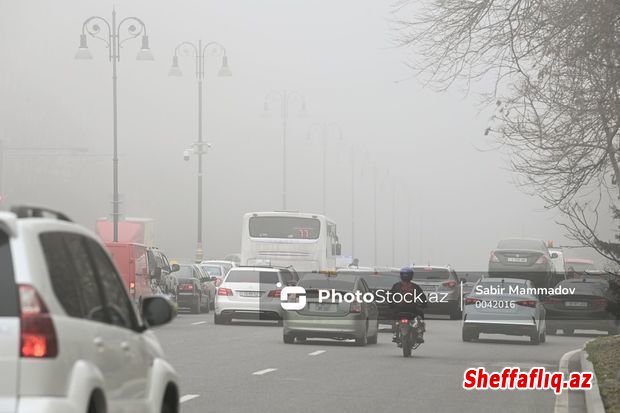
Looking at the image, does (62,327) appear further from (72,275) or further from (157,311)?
(157,311)

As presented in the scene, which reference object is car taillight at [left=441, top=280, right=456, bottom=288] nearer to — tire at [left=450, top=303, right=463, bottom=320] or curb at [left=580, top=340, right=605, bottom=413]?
tire at [left=450, top=303, right=463, bottom=320]

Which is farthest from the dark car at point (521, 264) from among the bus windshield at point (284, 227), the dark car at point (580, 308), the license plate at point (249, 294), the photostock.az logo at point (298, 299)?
the photostock.az logo at point (298, 299)

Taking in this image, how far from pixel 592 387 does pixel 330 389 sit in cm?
316

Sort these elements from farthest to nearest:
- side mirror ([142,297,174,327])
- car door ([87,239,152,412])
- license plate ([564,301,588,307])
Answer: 1. license plate ([564,301,588,307])
2. side mirror ([142,297,174,327])
3. car door ([87,239,152,412])

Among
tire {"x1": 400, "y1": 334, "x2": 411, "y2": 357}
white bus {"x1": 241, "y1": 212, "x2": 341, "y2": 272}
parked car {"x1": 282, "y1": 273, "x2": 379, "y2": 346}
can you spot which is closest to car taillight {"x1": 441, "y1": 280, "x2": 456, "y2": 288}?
white bus {"x1": 241, "y1": 212, "x2": 341, "y2": 272}

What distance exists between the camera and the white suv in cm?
618

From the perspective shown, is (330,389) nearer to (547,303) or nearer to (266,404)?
(266,404)

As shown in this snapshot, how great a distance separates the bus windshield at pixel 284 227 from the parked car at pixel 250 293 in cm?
997

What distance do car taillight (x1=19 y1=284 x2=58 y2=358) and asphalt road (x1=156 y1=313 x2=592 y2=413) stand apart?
8.32m

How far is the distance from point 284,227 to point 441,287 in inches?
232

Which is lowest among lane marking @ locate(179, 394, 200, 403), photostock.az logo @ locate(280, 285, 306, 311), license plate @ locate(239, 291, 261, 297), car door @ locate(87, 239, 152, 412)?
license plate @ locate(239, 291, 261, 297)

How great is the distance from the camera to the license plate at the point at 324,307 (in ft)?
94.1

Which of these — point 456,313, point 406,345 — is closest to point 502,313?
point 406,345

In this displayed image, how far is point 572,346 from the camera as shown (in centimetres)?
3173
